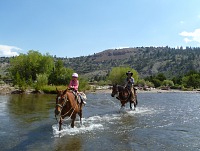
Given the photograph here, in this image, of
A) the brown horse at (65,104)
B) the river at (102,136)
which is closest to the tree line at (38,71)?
the river at (102,136)

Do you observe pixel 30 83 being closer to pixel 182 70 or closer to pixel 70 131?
pixel 70 131

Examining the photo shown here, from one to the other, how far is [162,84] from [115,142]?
96.9 metres

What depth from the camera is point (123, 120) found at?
57.9 ft

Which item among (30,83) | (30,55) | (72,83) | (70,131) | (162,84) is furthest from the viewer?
(162,84)

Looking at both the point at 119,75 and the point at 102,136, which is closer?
the point at 102,136

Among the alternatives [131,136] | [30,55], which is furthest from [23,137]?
[30,55]

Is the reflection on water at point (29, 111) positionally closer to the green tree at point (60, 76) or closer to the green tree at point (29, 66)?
the green tree at point (60, 76)

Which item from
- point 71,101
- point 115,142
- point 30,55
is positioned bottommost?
point 115,142

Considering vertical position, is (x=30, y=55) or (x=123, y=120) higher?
(x=30, y=55)

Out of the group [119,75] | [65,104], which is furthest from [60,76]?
[65,104]

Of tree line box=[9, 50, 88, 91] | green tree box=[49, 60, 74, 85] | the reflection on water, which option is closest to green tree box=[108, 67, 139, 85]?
tree line box=[9, 50, 88, 91]

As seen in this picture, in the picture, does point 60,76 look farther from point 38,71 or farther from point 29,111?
point 29,111

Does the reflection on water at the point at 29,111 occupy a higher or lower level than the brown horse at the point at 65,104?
lower

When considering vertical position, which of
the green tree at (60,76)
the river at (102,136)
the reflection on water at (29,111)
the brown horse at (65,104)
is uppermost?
the green tree at (60,76)
